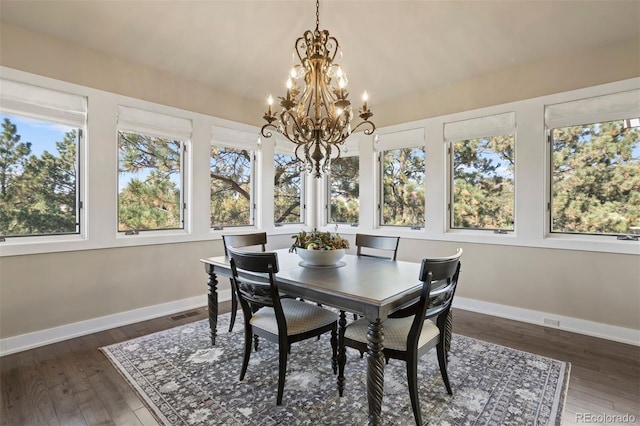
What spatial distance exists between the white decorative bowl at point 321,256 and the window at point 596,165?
8.26ft

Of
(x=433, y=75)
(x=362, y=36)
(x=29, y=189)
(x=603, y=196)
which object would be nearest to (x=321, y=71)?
(x=362, y=36)

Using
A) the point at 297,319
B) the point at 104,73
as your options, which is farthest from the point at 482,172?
the point at 104,73

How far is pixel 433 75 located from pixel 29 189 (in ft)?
14.3

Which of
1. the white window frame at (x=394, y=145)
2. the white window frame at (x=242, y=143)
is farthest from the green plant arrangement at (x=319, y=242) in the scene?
the white window frame at (x=394, y=145)

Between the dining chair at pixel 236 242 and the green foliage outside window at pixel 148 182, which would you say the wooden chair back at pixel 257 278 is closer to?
the dining chair at pixel 236 242

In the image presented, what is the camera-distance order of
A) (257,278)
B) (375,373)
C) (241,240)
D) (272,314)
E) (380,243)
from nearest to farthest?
(375,373), (257,278), (272,314), (380,243), (241,240)

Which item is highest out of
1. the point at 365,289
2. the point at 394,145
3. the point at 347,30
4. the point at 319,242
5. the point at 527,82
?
the point at 347,30

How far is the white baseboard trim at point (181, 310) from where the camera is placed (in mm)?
2734

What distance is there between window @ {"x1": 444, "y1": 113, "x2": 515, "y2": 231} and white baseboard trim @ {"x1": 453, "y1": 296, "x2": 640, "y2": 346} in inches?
35.6

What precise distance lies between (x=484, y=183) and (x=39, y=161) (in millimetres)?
4666

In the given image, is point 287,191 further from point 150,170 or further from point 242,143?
point 150,170

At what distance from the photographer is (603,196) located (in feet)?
10.1

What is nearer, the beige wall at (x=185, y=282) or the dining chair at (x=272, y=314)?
the dining chair at (x=272, y=314)

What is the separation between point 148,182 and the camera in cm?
358
